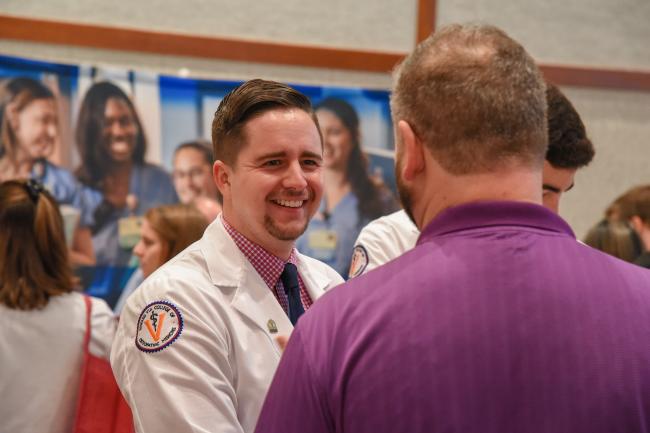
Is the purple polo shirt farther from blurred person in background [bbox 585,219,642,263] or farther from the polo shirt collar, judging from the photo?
blurred person in background [bbox 585,219,642,263]

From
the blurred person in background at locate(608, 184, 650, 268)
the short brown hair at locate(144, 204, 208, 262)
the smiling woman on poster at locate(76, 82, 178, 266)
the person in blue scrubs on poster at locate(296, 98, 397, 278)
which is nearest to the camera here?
the short brown hair at locate(144, 204, 208, 262)

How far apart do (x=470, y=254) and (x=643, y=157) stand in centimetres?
434

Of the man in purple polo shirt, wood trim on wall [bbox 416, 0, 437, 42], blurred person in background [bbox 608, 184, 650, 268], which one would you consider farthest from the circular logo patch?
wood trim on wall [bbox 416, 0, 437, 42]

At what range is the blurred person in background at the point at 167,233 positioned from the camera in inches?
119

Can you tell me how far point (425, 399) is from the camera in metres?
1.06

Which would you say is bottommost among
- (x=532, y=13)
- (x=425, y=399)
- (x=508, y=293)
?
Result: (x=425, y=399)

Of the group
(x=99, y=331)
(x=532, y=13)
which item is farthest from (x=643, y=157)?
(x=99, y=331)

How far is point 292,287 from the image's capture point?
200 centimetres

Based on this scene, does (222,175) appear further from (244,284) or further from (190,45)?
(190,45)

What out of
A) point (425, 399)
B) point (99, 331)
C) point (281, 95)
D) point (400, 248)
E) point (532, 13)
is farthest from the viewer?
point (532, 13)

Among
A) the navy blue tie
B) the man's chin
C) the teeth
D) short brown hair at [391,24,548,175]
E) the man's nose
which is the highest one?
short brown hair at [391,24,548,175]

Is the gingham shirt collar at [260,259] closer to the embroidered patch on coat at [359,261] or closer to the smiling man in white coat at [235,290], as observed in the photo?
the smiling man in white coat at [235,290]

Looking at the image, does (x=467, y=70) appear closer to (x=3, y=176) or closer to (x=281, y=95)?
(x=281, y=95)

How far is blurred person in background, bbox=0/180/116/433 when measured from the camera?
277 cm
